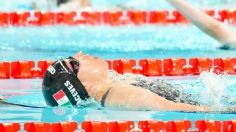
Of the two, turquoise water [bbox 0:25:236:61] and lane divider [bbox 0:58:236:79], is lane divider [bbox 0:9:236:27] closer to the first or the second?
Answer: turquoise water [bbox 0:25:236:61]

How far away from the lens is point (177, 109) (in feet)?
13.5

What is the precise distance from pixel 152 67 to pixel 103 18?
249 cm

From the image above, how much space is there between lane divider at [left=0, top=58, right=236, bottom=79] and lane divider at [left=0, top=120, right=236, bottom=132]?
184 centimetres

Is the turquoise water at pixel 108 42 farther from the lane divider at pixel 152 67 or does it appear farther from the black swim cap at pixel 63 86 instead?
the black swim cap at pixel 63 86

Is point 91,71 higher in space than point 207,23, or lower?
lower

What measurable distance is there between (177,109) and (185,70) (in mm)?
1643

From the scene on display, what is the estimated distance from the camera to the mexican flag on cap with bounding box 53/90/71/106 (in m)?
4.11

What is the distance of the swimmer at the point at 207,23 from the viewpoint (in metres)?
5.29

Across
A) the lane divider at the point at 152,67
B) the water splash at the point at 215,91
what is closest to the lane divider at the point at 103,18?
the lane divider at the point at 152,67

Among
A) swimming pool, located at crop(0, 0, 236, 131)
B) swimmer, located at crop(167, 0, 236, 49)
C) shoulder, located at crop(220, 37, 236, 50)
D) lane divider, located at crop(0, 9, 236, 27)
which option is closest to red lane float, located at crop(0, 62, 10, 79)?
swimming pool, located at crop(0, 0, 236, 131)

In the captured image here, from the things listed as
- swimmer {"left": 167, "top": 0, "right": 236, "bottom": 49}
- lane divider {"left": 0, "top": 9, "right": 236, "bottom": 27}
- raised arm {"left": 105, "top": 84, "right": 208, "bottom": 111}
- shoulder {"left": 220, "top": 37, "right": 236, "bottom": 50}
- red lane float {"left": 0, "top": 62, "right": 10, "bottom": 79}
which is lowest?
raised arm {"left": 105, "top": 84, "right": 208, "bottom": 111}

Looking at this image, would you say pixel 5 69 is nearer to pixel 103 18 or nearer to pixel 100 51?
pixel 100 51

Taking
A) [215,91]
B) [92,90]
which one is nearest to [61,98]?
[92,90]

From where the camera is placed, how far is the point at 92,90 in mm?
4125
